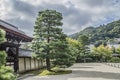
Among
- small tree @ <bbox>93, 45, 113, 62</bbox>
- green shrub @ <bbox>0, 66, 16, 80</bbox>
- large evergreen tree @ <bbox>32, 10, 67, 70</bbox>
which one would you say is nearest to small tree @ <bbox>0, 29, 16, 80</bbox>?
green shrub @ <bbox>0, 66, 16, 80</bbox>

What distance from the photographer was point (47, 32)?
102 feet

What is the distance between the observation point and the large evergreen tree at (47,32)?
2972 centimetres

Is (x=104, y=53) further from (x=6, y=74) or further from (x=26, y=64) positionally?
(x=6, y=74)

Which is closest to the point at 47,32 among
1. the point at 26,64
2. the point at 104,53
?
the point at 26,64

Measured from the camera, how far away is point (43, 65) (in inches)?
1839

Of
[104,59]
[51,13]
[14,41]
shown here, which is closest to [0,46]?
[14,41]

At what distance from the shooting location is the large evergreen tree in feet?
97.5

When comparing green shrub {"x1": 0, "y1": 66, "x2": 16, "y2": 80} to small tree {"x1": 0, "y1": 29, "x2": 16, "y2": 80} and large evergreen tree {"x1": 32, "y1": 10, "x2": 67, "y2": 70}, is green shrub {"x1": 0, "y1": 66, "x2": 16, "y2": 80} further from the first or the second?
large evergreen tree {"x1": 32, "y1": 10, "x2": 67, "y2": 70}

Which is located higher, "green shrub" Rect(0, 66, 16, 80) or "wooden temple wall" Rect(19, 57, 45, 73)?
"green shrub" Rect(0, 66, 16, 80)

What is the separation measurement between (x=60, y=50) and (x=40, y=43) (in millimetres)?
2617

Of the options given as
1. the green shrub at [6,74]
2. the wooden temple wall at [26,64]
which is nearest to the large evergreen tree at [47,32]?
the wooden temple wall at [26,64]

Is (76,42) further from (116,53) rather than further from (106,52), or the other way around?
(116,53)

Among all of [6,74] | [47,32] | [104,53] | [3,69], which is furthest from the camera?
[104,53]

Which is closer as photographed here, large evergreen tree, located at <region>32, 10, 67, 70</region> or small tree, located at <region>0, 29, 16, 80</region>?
small tree, located at <region>0, 29, 16, 80</region>
